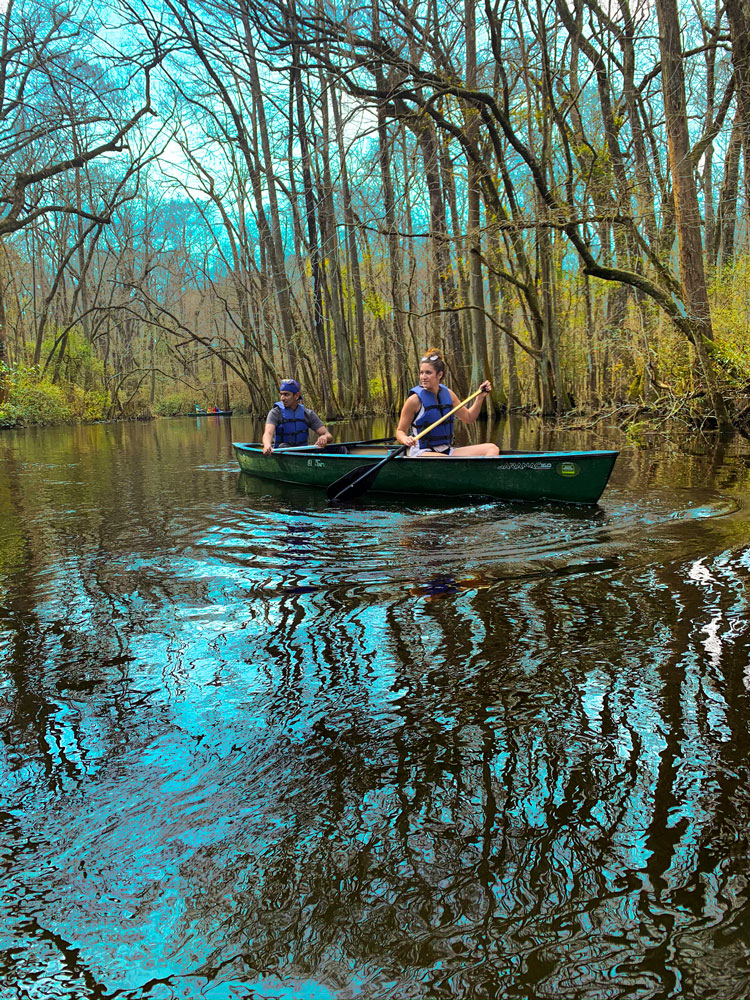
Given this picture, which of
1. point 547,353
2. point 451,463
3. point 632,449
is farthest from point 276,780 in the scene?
point 547,353

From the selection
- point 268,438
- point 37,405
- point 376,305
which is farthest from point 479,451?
point 37,405

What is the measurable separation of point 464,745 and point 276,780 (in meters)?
0.64

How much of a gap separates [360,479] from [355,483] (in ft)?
0.32

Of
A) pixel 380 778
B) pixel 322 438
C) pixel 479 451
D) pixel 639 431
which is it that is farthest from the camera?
pixel 639 431

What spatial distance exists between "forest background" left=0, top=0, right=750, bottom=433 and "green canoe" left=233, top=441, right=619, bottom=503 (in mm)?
2592

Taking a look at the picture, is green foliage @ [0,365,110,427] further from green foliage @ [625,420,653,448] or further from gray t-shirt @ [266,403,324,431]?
green foliage @ [625,420,653,448]

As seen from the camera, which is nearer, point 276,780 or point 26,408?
point 276,780

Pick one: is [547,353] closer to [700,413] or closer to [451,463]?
[700,413]

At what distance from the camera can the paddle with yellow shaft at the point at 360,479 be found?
775 centimetres

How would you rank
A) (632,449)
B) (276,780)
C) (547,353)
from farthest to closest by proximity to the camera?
(547,353)
(632,449)
(276,780)

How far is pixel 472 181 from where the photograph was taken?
1287 cm

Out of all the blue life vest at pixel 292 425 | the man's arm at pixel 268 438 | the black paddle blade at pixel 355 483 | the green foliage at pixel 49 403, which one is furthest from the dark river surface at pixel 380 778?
the green foliage at pixel 49 403

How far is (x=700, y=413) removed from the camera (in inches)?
467

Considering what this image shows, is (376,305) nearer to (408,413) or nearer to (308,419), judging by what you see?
(308,419)
